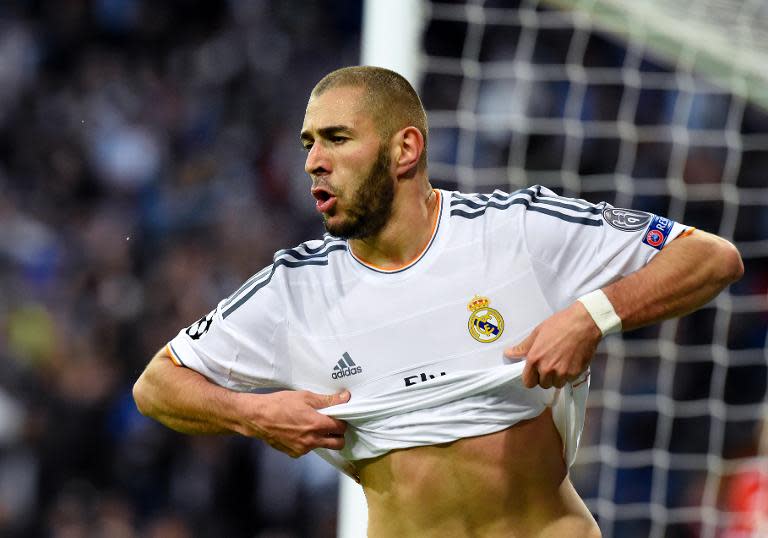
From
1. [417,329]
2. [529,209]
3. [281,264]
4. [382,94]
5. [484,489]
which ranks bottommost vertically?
[484,489]

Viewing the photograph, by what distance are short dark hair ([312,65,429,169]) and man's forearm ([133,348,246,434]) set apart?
0.80m

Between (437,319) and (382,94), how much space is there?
0.61m

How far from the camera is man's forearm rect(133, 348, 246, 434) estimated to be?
3.00 meters

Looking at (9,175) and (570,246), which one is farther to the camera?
(9,175)

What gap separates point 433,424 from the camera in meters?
2.96

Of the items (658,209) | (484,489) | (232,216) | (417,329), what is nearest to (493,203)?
(417,329)

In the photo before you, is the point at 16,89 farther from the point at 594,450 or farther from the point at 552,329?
the point at 552,329

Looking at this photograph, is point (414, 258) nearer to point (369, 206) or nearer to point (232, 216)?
point (369, 206)

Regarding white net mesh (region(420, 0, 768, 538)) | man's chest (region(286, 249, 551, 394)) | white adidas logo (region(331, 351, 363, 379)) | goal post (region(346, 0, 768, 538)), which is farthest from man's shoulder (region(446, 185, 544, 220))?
white net mesh (region(420, 0, 768, 538))

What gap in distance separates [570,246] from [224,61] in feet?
21.9

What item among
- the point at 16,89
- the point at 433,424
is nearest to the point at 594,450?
the point at 433,424

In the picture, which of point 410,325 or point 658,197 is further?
point 658,197

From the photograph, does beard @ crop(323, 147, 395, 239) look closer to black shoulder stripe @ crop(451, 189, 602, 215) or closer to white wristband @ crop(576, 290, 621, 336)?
black shoulder stripe @ crop(451, 189, 602, 215)

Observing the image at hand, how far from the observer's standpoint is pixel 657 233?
2918 millimetres
